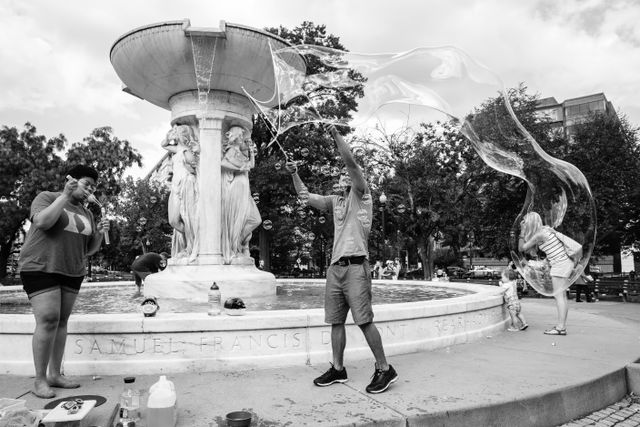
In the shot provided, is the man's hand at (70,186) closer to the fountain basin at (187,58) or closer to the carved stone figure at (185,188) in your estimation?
the fountain basin at (187,58)

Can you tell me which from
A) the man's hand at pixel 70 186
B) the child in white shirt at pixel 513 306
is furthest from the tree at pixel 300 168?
the man's hand at pixel 70 186

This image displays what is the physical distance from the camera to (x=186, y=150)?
31.2ft

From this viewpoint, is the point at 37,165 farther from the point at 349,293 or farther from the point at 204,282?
the point at 349,293

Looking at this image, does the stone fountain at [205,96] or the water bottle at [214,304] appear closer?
the water bottle at [214,304]

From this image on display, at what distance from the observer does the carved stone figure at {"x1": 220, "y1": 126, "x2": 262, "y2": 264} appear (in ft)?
31.8

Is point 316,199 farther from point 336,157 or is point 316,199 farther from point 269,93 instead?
point 336,157

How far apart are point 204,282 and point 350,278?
16.4 feet

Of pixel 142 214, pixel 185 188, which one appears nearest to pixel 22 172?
pixel 142 214

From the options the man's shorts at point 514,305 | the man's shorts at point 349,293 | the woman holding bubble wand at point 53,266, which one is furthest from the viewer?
the man's shorts at point 514,305

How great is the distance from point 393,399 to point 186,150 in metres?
7.00

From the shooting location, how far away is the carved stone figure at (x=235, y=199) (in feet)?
31.8

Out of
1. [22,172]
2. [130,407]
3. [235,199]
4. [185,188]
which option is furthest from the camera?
[22,172]

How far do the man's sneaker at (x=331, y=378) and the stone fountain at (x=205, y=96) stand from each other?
459 centimetres

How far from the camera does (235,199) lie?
32.1 feet
